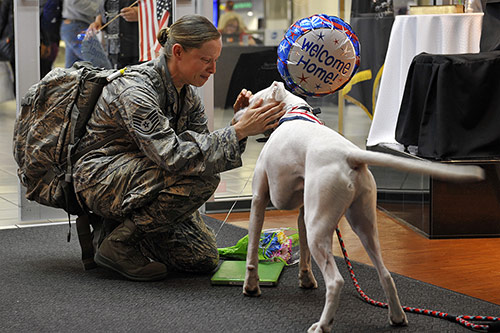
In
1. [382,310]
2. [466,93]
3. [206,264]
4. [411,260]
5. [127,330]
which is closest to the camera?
[127,330]

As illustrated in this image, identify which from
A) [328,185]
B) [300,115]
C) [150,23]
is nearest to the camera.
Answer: [328,185]

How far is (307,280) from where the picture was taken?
2.60m

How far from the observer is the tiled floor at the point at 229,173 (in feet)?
12.8

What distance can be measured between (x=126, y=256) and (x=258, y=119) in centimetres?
75

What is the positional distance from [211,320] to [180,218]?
547 millimetres

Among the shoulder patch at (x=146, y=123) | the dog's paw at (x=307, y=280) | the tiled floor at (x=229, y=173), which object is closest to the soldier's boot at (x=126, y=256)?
the shoulder patch at (x=146, y=123)

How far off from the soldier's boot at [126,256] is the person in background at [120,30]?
1.54m

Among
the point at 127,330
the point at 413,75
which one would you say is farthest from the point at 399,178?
the point at 127,330

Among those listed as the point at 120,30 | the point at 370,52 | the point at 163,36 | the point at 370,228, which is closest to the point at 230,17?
the point at 120,30

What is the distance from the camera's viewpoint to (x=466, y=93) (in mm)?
Result: 3436

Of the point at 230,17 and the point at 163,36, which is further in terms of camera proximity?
the point at 230,17

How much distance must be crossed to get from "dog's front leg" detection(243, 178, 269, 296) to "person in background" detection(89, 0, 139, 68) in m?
1.89

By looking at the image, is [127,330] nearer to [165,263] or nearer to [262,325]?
[262,325]

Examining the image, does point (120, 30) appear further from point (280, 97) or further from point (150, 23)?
point (280, 97)
